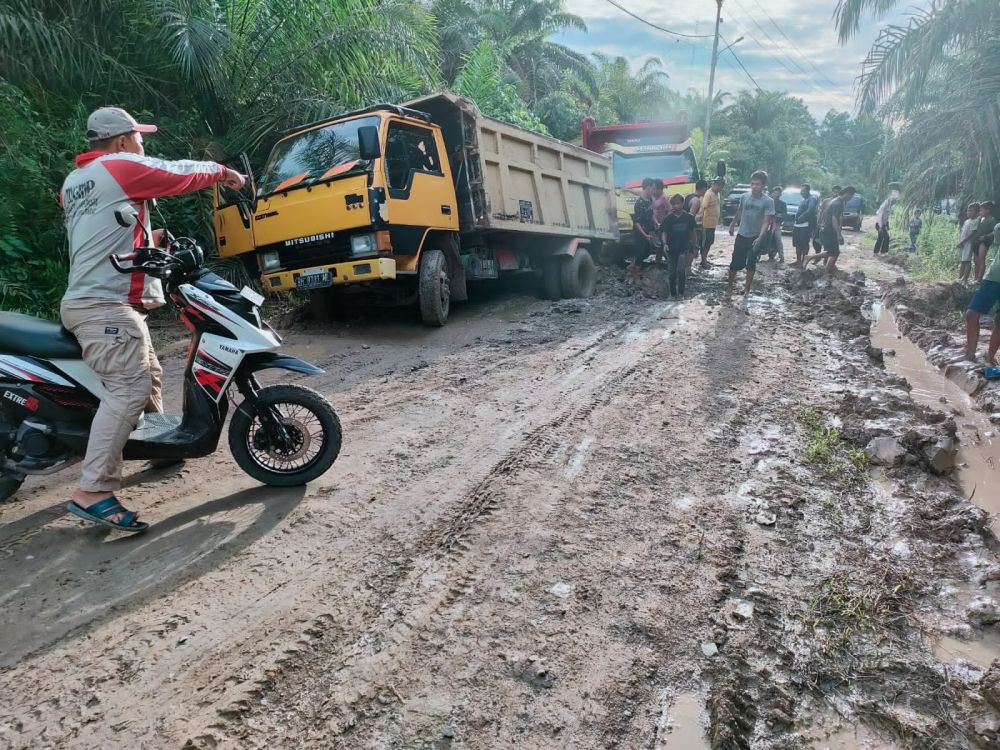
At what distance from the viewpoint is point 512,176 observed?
7.68 m

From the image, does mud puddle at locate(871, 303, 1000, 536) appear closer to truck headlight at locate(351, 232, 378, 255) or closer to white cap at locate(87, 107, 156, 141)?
white cap at locate(87, 107, 156, 141)

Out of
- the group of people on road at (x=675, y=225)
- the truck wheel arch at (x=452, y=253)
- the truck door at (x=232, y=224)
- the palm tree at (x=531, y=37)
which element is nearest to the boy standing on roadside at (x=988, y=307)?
the group of people on road at (x=675, y=225)

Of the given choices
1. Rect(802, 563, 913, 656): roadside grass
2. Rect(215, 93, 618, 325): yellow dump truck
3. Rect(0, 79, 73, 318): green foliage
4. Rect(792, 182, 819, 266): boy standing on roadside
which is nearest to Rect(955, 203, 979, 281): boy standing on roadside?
Rect(792, 182, 819, 266): boy standing on roadside

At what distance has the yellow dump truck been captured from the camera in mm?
5828

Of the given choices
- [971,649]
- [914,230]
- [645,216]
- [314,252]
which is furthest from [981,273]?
[314,252]

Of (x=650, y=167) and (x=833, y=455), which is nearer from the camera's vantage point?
(x=833, y=455)

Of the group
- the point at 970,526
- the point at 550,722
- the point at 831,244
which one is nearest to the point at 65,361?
the point at 550,722

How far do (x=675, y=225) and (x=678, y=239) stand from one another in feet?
0.66

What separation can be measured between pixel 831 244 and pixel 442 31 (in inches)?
543

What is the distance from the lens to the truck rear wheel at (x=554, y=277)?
29.0 feet

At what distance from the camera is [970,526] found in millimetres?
2979

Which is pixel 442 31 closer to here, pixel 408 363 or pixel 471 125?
pixel 471 125

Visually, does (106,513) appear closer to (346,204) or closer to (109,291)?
(109,291)

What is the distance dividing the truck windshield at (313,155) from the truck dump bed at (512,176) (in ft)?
3.42
